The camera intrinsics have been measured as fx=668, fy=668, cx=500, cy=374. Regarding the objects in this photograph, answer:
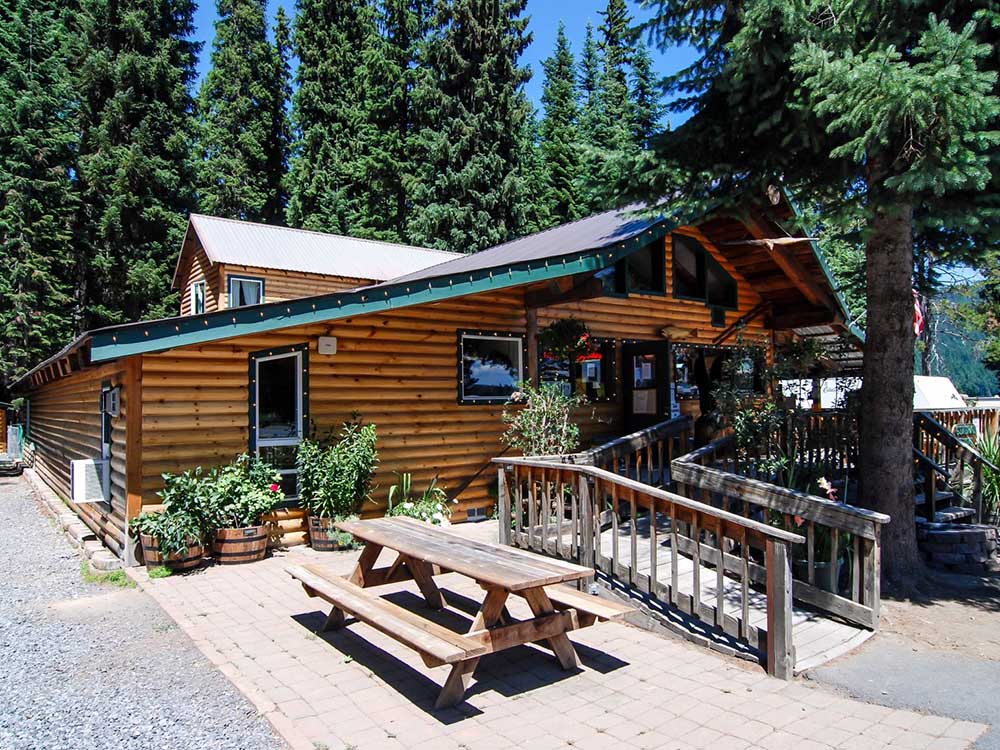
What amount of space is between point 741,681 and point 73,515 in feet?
32.9

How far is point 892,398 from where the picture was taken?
6.29 meters

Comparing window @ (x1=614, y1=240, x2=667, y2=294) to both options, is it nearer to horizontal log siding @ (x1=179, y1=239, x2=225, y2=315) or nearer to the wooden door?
the wooden door

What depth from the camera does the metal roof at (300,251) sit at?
17109 millimetres

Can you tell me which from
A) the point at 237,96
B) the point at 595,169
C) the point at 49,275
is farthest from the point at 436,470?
the point at 237,96

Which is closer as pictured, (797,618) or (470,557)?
(470,557)

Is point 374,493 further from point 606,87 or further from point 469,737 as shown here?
point 606,87

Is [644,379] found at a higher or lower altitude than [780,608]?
higher

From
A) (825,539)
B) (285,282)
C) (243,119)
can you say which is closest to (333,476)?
(825,539)

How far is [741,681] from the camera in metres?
4.10

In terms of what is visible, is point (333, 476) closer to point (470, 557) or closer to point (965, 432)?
point (470, 557)

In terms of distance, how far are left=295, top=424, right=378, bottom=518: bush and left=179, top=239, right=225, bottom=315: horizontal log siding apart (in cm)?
995

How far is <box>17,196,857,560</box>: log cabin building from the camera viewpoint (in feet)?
22.6

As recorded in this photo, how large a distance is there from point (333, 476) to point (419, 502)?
1316 millimetres

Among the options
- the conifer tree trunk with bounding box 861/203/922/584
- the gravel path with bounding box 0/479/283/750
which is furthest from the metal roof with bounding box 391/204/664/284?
the gravel path with bounding box 0/479/283/750
